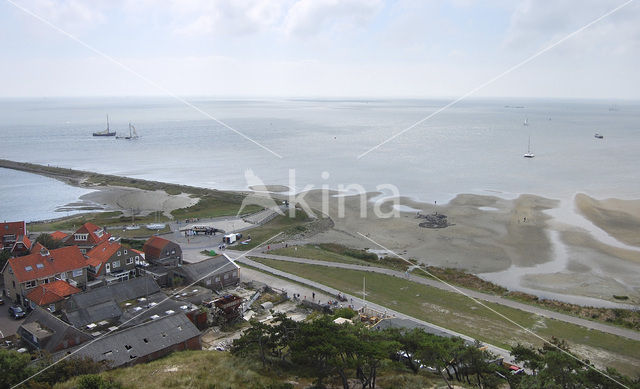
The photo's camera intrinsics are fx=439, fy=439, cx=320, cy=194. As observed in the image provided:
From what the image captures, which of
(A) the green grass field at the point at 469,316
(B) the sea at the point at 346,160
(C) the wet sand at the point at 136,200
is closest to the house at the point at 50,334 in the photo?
(A) the green grass field at the point at 469,316

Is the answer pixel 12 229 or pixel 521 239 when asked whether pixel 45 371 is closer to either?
pixel 12 229

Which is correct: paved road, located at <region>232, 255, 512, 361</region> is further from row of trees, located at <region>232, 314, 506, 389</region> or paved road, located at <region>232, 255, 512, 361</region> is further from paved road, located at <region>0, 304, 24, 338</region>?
paved road, located at <region>0, 304, 24, 338</region>

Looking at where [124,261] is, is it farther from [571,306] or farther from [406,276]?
[571,306]

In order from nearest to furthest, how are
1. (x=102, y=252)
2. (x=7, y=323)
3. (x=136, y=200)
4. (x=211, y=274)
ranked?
(x=7, y=323) → (x=211, y=274) → (x=102, y=252) → (x=136, y=200)

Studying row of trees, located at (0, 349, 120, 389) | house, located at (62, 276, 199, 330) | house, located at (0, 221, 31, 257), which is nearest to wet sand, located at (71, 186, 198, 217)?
house, located at (0, 221, 31, 257)

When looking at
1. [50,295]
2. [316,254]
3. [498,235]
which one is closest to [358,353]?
[50,295]

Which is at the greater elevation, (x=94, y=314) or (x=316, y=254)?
(x=94, y=314)

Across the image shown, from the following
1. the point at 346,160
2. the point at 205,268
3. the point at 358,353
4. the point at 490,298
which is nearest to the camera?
the point at 358,353
